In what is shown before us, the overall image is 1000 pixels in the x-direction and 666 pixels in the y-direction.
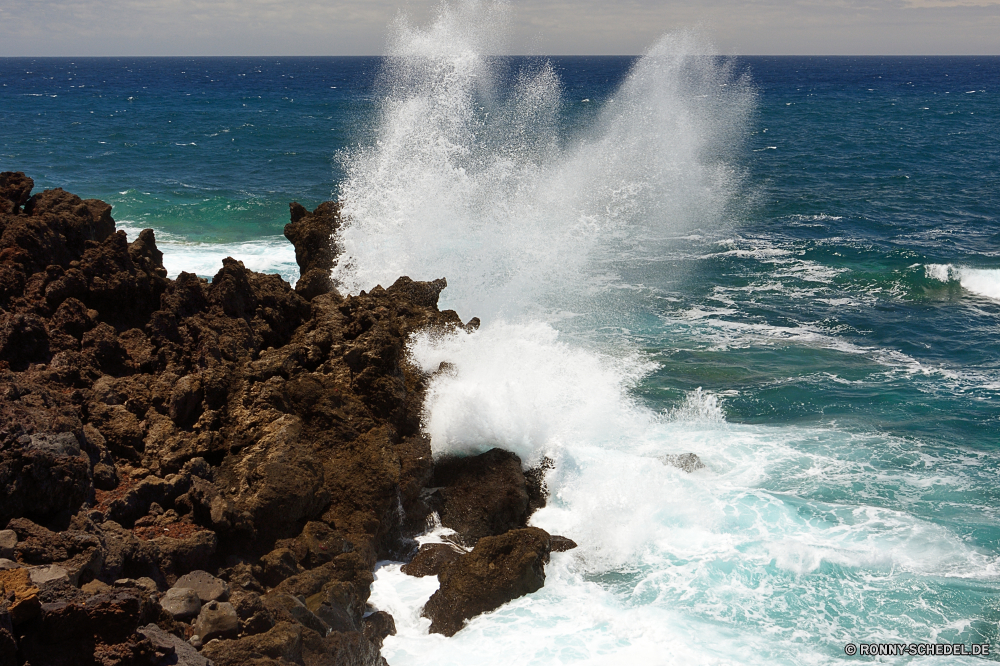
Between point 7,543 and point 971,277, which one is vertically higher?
point 971,277

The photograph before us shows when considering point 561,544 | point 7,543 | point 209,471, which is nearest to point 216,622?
point 7,543

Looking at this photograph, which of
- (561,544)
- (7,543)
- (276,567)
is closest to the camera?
(7,543)

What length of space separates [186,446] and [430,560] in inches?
135

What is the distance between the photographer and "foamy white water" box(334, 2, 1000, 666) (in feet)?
32.5

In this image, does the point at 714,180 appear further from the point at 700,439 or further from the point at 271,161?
the point at 700,439

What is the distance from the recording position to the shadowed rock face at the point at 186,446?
7.33 m

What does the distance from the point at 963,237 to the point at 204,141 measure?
153 ft

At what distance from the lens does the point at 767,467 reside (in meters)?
14.2

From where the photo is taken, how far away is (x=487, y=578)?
10133 mm

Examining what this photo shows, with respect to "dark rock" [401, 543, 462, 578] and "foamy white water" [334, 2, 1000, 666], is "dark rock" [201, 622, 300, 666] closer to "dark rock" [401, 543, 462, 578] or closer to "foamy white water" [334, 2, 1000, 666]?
"foamy white water" [334, 2, 1000, 666]

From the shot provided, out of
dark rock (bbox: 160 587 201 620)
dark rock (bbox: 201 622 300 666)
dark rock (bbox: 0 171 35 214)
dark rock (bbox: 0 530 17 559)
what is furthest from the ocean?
dark rock (bbox: 0 171 35 214)

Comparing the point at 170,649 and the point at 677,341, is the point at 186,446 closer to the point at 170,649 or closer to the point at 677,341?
the point at 170,649

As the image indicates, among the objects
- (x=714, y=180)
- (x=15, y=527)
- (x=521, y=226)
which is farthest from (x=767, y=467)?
(x=714, y=180)

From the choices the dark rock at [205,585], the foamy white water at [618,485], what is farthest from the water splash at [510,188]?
the dark rock at [205,585]
